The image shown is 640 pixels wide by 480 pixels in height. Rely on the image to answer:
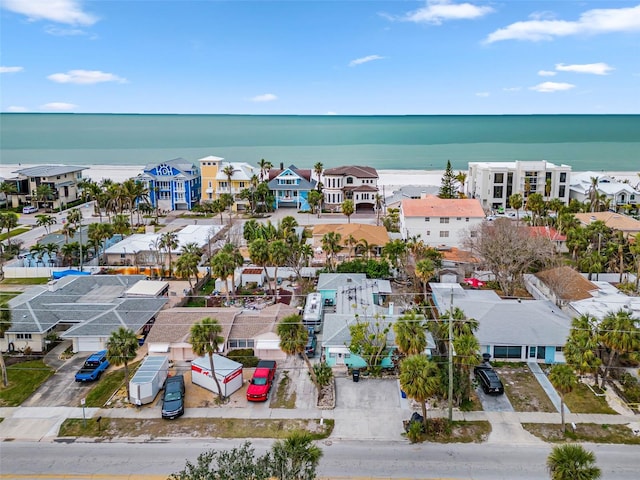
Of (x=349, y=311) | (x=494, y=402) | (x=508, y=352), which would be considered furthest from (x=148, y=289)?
(x=494, y=402)

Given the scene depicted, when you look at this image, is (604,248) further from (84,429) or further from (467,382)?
(84,429)

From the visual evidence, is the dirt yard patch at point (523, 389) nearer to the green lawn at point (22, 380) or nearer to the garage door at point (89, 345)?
the garage door at point (89, 345)

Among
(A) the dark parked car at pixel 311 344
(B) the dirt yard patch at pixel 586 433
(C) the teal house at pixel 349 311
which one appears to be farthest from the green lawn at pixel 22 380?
(B) the dirt yard patch at pixel 586 433

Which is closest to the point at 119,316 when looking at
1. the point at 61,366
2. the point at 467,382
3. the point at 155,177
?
the point at 61,366

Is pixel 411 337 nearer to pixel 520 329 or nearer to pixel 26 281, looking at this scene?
pixel 520 329

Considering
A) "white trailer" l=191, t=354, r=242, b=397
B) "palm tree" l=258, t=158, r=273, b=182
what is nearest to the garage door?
"white trailer" l=191, t=354, r=242, b=397

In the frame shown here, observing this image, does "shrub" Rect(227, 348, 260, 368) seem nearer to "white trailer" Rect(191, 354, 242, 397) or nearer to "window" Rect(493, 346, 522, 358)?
"white trailer" Rect(191, 354, 242, 397)

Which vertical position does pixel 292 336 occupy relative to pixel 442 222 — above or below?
below
